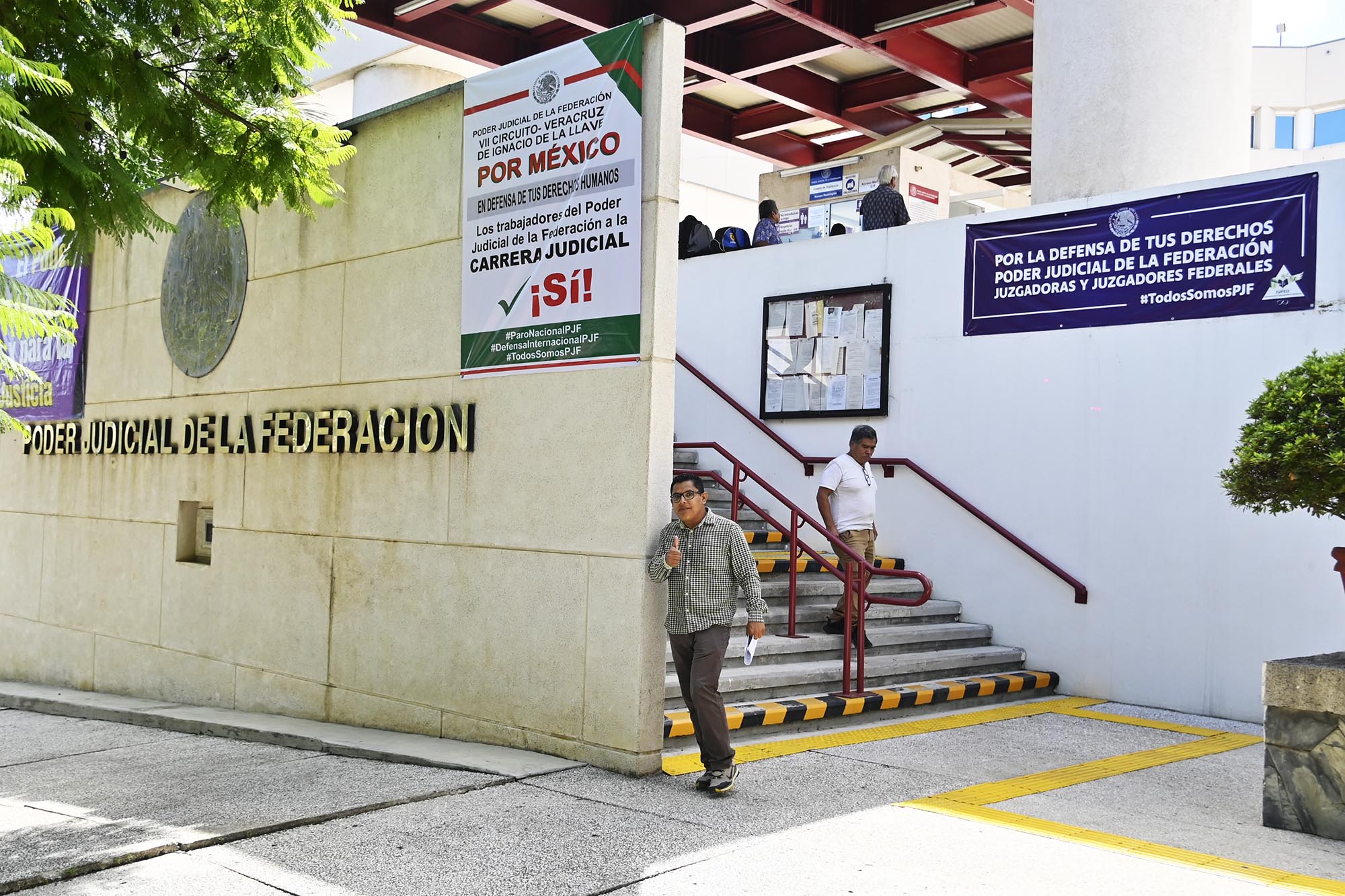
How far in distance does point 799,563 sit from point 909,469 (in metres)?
1.38

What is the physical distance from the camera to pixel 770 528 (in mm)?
10984

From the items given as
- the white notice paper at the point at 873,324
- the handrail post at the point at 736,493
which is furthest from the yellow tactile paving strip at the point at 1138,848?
the white notice paper at the point at 873,324

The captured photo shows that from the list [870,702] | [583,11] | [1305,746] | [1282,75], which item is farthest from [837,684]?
[1282,75]

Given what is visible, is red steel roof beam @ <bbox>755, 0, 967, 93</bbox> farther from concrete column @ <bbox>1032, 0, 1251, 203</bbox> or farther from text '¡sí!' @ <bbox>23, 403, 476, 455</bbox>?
text '¡sí!' @ <bbox>23, 403, 476, 455</bbox>

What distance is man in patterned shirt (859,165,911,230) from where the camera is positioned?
11.5 m

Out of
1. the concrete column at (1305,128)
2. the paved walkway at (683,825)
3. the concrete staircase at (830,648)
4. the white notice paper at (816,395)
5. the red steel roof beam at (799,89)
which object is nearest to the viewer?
the paved walkway at (683,825)

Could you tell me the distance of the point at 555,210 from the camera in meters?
7.21

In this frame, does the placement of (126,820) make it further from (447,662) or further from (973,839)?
(973,839)

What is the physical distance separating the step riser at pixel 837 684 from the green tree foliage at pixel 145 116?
3.90 meters

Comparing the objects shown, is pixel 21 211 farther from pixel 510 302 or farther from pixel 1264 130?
pixel 1264 130

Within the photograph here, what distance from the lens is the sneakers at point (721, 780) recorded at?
6070 millimetres

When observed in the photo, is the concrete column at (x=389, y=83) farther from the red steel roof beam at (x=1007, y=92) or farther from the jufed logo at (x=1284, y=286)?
the jufed logo at (x=1284, y=286)

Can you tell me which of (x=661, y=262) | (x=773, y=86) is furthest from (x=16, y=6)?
(x=773, y=86)

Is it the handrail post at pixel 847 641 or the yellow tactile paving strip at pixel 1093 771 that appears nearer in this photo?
the yellow tactile paving strip at pixel 1093 771
